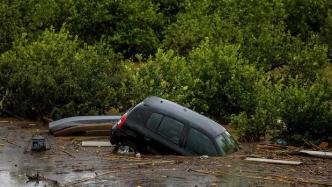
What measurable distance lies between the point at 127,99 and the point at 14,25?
1249cm

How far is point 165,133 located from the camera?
51.9 ft

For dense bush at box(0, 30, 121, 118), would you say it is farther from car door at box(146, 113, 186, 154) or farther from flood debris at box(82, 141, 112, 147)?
car door at box(146, 113, 186, 154)

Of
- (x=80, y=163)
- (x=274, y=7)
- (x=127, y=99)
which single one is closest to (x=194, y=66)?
(x=127, y=99)

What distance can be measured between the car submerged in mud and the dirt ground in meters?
0.31

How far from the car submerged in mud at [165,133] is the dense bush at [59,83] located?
6013 millimetres

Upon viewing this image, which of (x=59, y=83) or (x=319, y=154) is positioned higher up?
(x=59, y=83)

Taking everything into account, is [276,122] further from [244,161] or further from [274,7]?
[274,7]

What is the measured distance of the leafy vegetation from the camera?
20391mm

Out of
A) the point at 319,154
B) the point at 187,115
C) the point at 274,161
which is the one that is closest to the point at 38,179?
the point at 187,115

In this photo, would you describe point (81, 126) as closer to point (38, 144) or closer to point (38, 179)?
point (38, 144)

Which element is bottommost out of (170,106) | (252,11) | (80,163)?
(80,163)

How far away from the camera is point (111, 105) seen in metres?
22.9

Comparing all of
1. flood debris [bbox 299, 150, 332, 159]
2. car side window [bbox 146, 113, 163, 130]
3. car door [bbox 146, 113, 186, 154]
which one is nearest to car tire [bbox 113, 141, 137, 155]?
car door [bbox 146, 113, 186, 154]

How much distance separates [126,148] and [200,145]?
180cm
